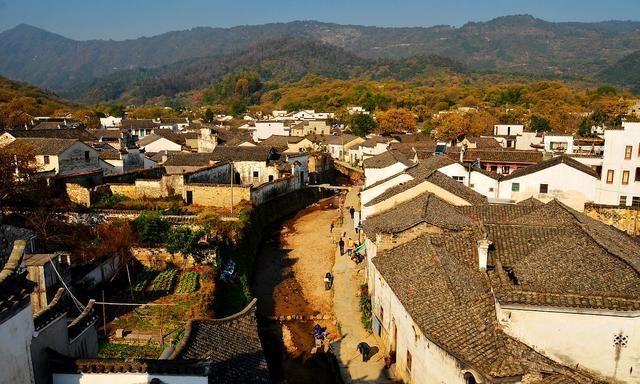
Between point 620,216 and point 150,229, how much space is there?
25.0 m

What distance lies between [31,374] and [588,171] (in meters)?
30.2

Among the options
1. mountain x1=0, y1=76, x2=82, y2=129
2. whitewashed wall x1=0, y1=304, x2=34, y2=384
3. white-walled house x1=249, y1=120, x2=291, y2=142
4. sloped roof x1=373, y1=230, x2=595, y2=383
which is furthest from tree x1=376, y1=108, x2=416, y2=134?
whitewashed wall x1=0, y1=304, x2=34, y2=384

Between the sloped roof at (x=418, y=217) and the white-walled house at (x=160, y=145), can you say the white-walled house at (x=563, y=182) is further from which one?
the white-walled house at (x=160, y=145)

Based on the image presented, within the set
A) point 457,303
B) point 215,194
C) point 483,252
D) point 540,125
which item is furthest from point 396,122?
point 457,303

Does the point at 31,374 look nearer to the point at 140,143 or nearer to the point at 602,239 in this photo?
the point at 602,239

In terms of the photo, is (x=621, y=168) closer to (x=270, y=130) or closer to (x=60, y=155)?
(x=60, y=155)

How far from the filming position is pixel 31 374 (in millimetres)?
6305

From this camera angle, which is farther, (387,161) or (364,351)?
(387,161)

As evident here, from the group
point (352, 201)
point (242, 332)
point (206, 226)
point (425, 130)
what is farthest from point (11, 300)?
point (425, 130)

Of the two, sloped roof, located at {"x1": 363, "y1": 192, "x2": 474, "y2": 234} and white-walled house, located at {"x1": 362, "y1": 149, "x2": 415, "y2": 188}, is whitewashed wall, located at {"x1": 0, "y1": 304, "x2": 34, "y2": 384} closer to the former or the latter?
sloped roof, located at {"x1": 363, "y1": 192, "x2": 474, "y2": 234}

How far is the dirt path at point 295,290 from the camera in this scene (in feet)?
57.2

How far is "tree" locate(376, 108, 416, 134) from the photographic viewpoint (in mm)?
77750

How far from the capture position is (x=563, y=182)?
1130 inches

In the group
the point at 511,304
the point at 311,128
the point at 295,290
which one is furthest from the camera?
the point at 311,128
